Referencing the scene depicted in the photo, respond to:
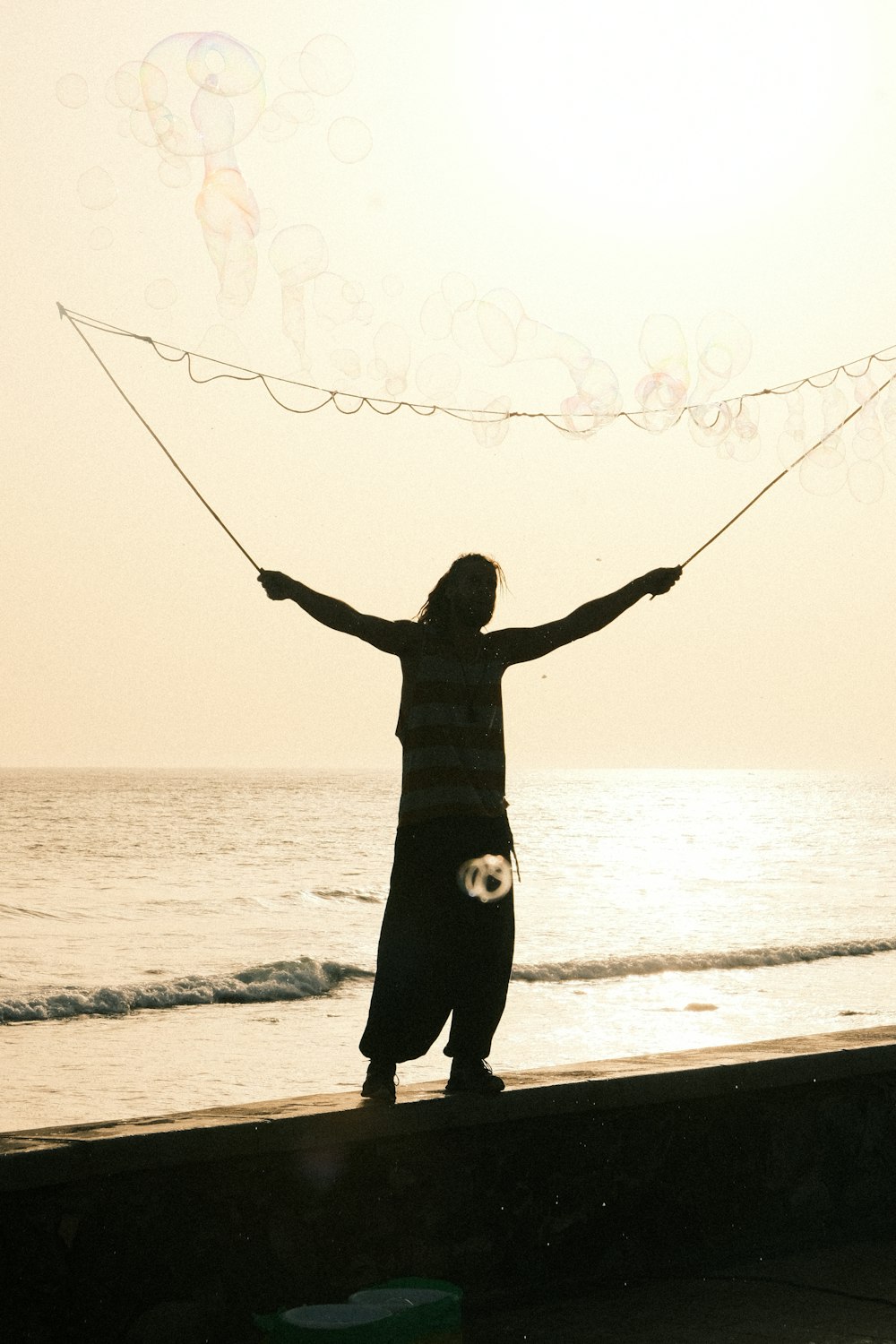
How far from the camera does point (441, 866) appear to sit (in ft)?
12.5

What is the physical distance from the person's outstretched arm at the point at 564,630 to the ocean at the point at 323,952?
377cm

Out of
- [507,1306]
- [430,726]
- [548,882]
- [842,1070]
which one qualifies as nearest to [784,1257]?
[842,1070]

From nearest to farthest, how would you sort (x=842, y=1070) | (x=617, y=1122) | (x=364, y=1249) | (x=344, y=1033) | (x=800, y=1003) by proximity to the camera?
1. (x=364, y=1249)
2. (x=617, y=1122)
3. (x=842, y=1070)
4. (x=344, y=1033)
5. (x=800, y=1003)

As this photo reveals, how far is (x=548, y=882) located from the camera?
116 ft

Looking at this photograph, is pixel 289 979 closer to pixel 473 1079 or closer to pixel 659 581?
pixel 659 581

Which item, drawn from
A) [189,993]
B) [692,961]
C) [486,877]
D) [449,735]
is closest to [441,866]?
[486,877]

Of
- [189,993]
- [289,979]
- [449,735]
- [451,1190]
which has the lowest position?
[189,993]

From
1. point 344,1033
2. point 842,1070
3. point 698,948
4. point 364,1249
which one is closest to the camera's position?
point 364,1249

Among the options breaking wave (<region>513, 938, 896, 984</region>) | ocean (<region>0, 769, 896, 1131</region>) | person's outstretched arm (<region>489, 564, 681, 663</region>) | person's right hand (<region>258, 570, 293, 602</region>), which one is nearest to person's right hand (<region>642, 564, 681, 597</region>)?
person's outstretched arm (<region>489, 564, 681, 663</region>)

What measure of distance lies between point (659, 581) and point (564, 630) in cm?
37

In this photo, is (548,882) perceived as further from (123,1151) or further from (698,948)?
(123,1151)

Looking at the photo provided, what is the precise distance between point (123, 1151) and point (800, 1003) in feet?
45.0

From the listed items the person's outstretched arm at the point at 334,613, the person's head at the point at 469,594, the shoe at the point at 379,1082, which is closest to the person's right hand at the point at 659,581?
the person's head at the point at 469,594

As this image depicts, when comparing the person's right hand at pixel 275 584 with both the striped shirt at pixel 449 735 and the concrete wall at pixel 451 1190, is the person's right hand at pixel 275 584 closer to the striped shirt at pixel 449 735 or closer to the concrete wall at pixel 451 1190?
the striped shirt at pixel 449 735
